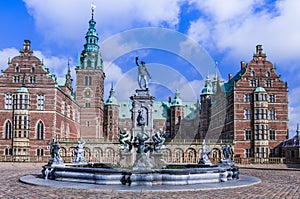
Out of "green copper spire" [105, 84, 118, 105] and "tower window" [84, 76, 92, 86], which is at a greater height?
"tower window" [84, 76, 92, 86]

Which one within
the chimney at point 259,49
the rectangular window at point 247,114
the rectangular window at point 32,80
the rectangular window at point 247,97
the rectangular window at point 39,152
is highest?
the chimney at point 259,49

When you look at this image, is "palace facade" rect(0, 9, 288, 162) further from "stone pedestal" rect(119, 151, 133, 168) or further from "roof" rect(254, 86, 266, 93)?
"stone pedestal" rect(119, 151, 133, 168)

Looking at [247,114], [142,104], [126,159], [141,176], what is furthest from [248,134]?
[141,176]

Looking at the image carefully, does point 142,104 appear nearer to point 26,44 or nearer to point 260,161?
point 260,161

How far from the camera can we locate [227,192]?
44.5 feet

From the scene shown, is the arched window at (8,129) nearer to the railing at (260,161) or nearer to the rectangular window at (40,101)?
the rectangular window at (40,101)

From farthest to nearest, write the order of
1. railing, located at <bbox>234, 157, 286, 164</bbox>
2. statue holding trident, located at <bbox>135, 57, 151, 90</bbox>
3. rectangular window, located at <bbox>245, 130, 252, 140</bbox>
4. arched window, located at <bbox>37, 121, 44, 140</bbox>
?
rectangular window, located at <bbox>245, 130, 252, 140</bbox> < arched window, located at <bbox>37, 121, 44, 140</bbox> < railing, located at <bbox>234, 157, 286, 164</bbox> < statue holding trident, located at <bbox>135, 57, 151, 90</bbox>

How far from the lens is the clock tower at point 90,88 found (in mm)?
68250

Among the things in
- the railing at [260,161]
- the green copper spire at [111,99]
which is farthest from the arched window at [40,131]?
the green copper spire at [111,99]

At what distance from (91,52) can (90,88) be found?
7.42 m

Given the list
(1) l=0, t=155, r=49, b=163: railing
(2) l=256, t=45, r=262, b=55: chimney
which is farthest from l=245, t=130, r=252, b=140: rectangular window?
(1) l=0, t=155, r=49, b=163: railing

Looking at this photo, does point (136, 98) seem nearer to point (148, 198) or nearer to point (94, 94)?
point (148, 198)

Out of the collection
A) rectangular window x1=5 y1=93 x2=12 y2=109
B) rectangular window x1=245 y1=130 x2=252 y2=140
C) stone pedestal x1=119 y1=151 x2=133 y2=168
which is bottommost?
stone pedestal x1=119 y1=151 x2=133 y2=168

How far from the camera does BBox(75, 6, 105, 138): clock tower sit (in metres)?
68.2
